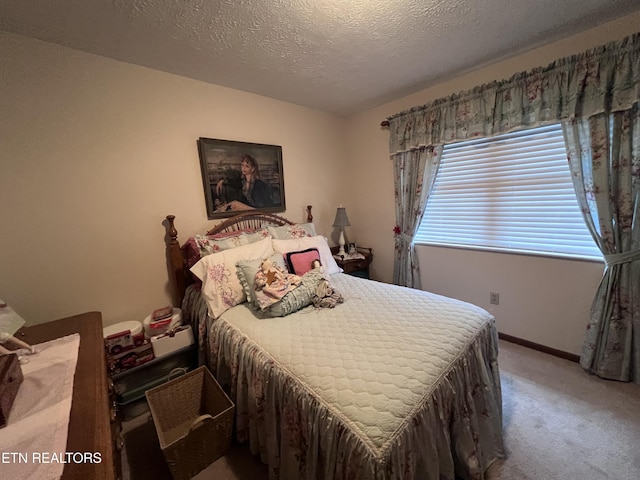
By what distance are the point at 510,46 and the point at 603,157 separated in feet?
3.37

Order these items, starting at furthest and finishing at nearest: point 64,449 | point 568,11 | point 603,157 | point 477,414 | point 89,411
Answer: point 603,157 → point 568,11 → point 477,414 → point 89,411 → point 64,449

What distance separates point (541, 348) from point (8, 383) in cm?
323

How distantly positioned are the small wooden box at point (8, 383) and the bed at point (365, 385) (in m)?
0.82

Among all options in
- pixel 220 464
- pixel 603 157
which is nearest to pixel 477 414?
pixel 220 464

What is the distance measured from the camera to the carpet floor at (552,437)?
127cm

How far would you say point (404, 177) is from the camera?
110 inches

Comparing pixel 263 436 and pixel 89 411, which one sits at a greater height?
pixel 89 411

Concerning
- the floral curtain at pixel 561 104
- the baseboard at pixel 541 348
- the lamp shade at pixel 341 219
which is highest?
the floral curtain at pixel 561 104

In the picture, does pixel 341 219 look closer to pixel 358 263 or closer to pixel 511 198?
pixel 358 263

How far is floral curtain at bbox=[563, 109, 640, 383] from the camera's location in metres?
1.67

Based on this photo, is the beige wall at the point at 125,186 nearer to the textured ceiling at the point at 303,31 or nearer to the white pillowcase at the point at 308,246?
the textured ceiling at the point at 303,31

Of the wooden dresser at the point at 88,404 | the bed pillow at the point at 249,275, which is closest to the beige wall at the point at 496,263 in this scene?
the bed pillow at the point at 249,275

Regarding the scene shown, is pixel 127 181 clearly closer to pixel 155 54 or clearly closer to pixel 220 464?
pixel 155 54

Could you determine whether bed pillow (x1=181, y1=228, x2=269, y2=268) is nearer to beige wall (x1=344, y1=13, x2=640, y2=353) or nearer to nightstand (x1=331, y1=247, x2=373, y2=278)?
nightstand (x1=331, y1=247, x2=373, y2=278)
